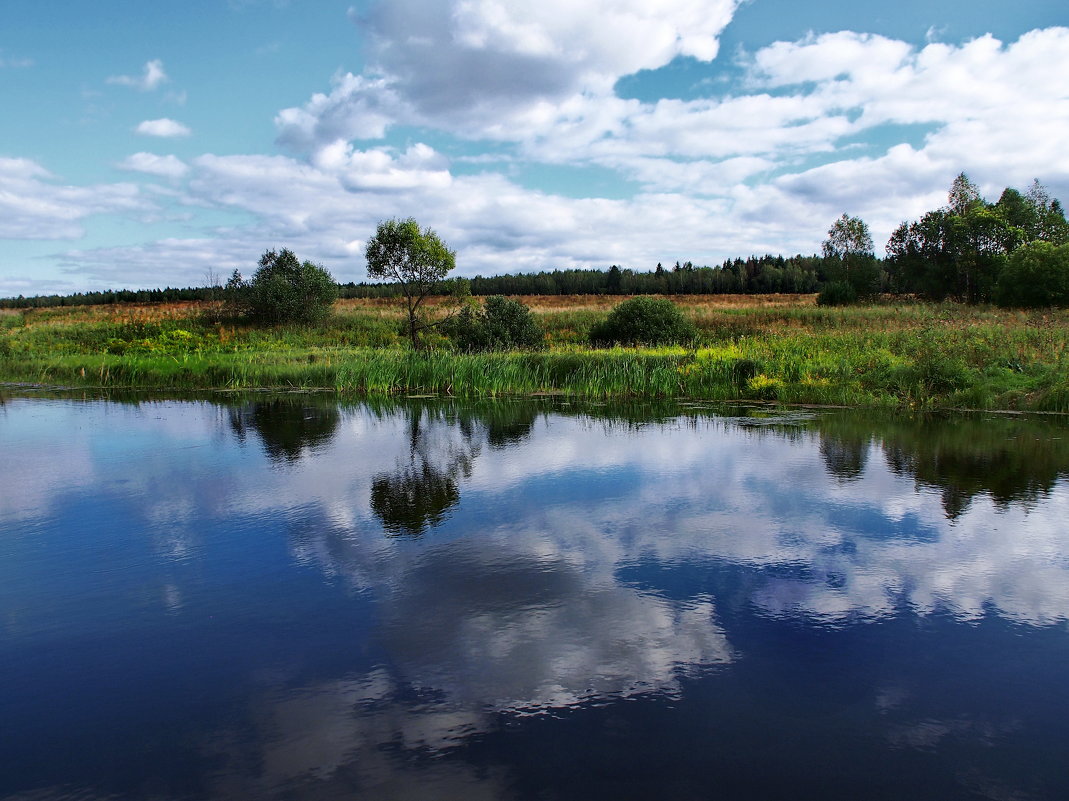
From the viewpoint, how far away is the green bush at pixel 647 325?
84.2 ft

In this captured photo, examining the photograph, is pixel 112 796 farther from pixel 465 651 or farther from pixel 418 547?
pixel 418 547

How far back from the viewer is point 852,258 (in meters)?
63.8

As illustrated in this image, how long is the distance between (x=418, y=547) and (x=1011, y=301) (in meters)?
43.0

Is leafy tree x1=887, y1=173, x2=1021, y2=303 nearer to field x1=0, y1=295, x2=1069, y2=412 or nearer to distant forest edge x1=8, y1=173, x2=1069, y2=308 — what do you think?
distant forest edge x1=8, y1=173, x2=1069, y2=308

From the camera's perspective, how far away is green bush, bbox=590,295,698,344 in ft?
84.2

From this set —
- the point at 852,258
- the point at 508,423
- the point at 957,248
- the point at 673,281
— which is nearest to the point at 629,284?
the point at 673,281

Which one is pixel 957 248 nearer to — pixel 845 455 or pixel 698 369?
pixel 698 369

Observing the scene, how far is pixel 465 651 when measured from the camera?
394 cm

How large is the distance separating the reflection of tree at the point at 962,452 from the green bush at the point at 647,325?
12579mm

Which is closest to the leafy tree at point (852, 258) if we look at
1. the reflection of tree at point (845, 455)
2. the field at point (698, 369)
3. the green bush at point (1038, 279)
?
the green bush at point (1038, 279)

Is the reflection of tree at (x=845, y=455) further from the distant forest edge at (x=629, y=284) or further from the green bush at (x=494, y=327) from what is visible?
the distant forest edge at (x=629, y=284)

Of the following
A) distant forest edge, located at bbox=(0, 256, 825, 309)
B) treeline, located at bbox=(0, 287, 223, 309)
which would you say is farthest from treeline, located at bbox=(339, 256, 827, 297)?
treeline, located at bbox=(0, 287, 223, 309)

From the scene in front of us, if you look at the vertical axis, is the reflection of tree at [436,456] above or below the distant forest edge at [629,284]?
below

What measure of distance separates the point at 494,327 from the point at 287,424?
13298mm
